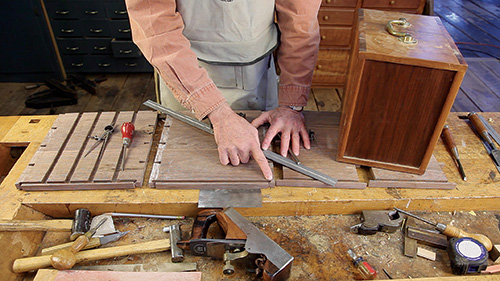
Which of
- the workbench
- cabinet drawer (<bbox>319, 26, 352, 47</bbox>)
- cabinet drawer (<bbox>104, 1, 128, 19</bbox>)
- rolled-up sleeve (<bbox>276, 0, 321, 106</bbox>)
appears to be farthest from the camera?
cabinet drawer (<bbox>104, 1, 128, 19</bbox>)

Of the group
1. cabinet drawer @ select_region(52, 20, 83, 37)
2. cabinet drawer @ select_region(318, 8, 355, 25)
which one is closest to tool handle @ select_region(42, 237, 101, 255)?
cabinet drawer @ select_region(318, 8, 355, 25)

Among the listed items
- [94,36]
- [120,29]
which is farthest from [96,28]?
[120,29]

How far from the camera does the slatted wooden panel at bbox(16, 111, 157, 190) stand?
1181 mm

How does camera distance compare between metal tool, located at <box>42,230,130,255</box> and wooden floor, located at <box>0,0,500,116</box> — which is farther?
wooden floor, located at <box>0,0,500,116</box>

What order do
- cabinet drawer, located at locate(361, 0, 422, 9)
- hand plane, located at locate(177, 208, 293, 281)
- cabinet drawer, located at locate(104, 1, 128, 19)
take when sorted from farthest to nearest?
cabinet drawer, located at locate(104, 1, 128, 19) → cabinet drawer, located at locate(361, 0, 422, 9) → hand plane, located at locate(177, 208, 293, 281)

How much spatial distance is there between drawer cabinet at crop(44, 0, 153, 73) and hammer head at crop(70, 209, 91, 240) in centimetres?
278

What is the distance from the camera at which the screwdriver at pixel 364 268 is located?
1001mm

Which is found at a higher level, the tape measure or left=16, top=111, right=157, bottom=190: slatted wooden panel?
left=16, top=111, right=157, bottom=190: slatted wooden panel

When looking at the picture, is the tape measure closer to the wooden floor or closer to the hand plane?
the hand plane

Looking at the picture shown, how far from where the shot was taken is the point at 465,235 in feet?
3.59

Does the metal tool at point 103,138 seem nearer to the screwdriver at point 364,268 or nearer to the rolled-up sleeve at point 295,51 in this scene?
the rolled-up sleeve at point 295,51

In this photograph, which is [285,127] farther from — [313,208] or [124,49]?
[124,49]

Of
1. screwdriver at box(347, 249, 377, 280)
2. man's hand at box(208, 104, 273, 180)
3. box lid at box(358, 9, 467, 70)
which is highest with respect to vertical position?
box lid at box(358, 9, 467, 70)

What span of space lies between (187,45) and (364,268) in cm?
97
